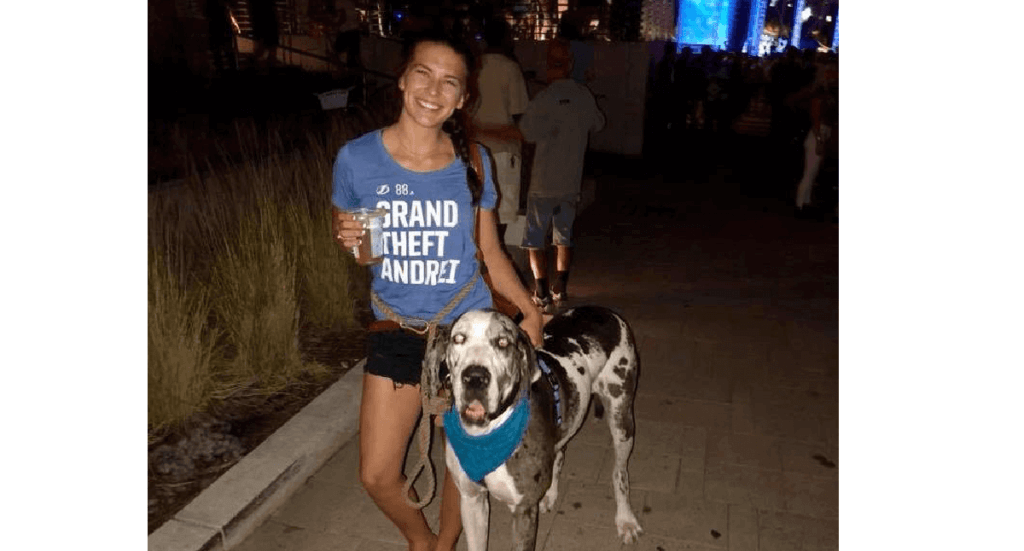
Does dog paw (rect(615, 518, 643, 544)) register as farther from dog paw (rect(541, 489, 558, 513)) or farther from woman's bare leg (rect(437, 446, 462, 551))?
woman's bare leg (rect(437, 446, 462, 551))

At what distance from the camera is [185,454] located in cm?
405

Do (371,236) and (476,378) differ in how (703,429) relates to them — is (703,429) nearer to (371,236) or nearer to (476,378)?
(476,378)

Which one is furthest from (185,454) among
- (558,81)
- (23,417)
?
(558,81)

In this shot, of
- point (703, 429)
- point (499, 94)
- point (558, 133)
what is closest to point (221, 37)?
point (499, 94)

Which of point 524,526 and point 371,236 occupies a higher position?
point 371,236

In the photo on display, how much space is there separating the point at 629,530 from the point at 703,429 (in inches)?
57.3

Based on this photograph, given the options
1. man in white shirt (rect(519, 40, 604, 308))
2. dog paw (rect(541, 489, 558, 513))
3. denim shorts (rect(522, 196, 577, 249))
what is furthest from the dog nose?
denim shorts (rect(522, 196, 577, 249))

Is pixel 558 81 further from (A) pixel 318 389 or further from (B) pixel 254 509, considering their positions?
(B) pixel 254 509

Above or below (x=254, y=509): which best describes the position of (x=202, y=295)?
above

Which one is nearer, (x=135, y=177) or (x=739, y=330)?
(x=135, y=177)

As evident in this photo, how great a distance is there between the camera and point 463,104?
273 centimetres

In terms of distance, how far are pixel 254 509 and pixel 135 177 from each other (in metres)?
2.47

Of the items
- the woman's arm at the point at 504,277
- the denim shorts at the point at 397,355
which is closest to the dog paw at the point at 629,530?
the woman's arm at the point at 504,277

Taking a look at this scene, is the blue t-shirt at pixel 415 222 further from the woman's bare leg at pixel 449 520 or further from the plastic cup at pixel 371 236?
the woman's bare leg at pixel 449 520
